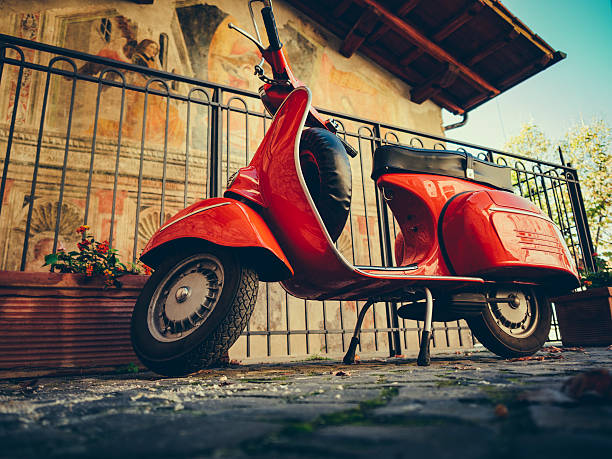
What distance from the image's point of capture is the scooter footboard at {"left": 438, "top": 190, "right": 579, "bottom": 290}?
2.09m

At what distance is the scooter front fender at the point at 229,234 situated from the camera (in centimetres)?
161

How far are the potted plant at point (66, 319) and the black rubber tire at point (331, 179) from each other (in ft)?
3.89

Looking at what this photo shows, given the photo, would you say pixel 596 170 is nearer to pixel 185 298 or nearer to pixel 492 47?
pixel 492 47

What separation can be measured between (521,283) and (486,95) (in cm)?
1001

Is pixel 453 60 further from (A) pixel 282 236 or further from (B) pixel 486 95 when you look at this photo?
(A) pixel 282 236

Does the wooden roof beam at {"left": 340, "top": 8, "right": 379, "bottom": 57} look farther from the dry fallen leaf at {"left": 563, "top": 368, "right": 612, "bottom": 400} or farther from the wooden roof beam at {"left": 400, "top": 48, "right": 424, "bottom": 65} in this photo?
the dry fallen leaf at {"left": 563, "top": 368, "right": 612, "bottom": 400}

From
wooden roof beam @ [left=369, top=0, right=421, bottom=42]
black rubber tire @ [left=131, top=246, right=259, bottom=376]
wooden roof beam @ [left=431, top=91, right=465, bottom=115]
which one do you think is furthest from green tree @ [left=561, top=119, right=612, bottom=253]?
black rubber tire @ [left=131, top=246, right=259, bottom=376]

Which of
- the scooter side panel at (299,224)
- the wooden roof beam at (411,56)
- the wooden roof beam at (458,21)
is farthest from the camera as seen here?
the wooden roof beam at (411,56)

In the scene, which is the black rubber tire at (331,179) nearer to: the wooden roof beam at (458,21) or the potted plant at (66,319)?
the potted plant at (66,319)

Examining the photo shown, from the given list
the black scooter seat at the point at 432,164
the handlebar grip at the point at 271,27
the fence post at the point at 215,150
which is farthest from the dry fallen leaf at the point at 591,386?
the fence post at the point at 215,150

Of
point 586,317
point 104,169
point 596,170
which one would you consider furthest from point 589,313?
point 596,170

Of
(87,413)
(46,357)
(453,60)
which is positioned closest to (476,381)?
(87,413)

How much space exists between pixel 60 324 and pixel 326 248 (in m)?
1.42

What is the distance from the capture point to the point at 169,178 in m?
8.02
